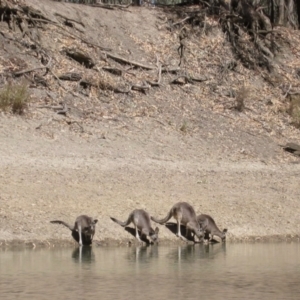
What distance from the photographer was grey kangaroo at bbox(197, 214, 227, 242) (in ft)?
53.8

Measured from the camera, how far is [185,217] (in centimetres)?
1628

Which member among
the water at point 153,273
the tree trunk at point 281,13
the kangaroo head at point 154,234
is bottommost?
the water at point 153,273

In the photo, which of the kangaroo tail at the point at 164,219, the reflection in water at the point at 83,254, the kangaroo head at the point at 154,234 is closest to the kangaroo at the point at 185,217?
the kangaroo tail at the point at 164,219

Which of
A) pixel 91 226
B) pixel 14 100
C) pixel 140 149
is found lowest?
pixel 91 226

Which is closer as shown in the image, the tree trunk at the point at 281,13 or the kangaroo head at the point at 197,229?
the kangaroo head at the point at 197,229

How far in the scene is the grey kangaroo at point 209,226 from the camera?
1641cm

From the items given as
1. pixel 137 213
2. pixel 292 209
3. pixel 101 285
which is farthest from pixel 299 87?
pixel 101 285

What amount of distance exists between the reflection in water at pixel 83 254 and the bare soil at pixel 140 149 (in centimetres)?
41

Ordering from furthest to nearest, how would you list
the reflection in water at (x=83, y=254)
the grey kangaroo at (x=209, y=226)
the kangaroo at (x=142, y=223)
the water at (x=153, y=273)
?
1. the grey kangaroo at (x=209, y=226)
2. the kangaroo at (x=142, y=223)
3. the reflection in water at (x=83, y=254)
4. the water at (x=153, y=273)

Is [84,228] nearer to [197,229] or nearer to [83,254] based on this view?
[83,254]

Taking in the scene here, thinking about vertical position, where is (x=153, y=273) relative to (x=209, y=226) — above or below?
below

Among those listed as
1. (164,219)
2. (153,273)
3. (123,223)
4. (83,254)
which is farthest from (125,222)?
(153,273)

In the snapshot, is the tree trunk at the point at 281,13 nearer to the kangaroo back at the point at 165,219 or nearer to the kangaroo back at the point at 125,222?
the kangaroo back at the point at 165,219

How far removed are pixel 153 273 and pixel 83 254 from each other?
76.8 inches
